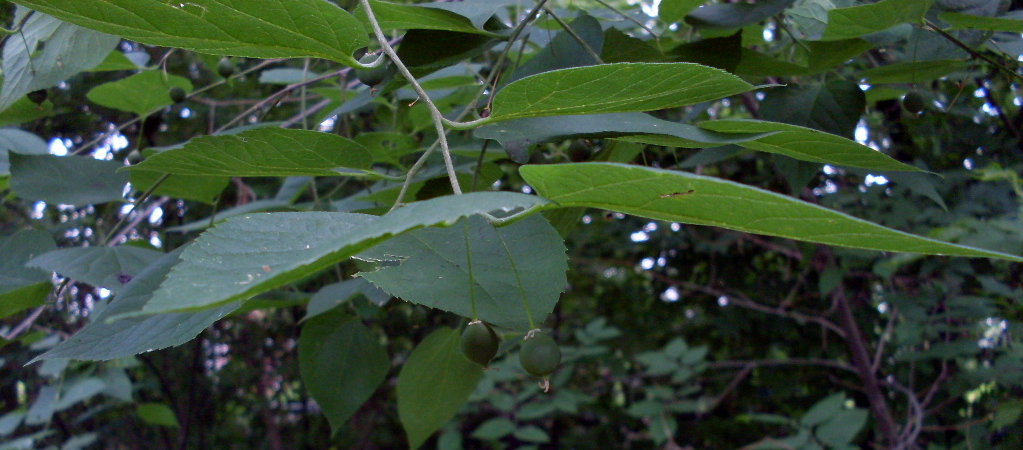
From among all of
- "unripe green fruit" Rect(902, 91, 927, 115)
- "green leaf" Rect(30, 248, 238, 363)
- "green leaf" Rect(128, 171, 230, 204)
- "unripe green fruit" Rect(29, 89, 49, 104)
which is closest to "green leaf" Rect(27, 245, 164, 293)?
"green leaf" Rect(128, 171, 230, 204)

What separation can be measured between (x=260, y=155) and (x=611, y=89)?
15.2 inches

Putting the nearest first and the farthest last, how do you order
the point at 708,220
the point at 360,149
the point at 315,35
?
the point at 708,220 → the point at 315,35 → the point at 360,149

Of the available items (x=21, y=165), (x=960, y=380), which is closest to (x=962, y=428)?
(x=960, y=380)

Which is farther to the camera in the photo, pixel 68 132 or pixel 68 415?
pixel 68 415

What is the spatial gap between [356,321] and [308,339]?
9 centimetres

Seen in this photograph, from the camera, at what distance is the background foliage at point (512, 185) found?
0.50 metres

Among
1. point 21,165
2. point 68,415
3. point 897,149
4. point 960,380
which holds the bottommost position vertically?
point 68,415

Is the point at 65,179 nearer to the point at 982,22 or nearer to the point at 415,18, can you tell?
the point at 415,18

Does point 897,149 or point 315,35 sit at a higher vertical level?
point 315,35

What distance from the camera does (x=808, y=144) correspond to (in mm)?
685

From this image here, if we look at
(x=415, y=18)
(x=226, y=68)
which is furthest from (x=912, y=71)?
(x=226, y=68)

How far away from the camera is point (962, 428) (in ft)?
7.22

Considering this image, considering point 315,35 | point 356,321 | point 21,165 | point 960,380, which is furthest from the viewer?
point 960,380

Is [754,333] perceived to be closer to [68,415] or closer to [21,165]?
[21,165]
